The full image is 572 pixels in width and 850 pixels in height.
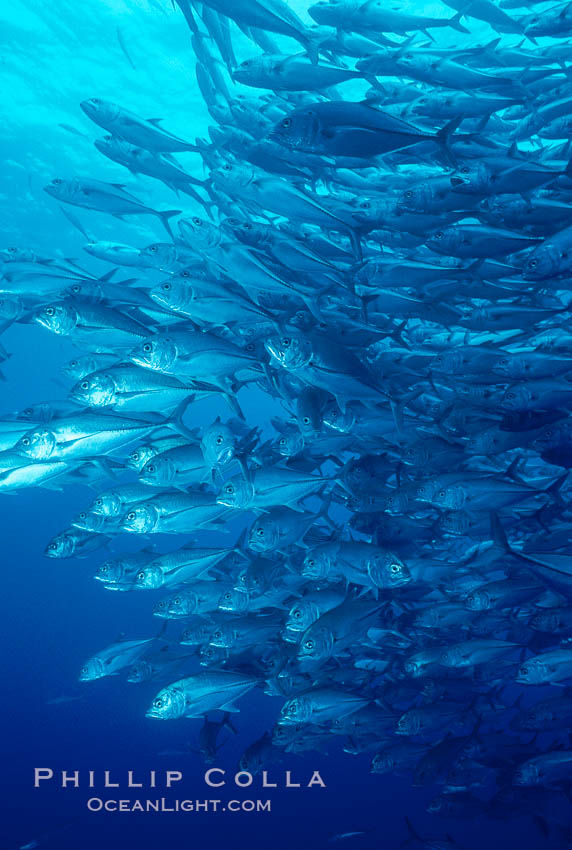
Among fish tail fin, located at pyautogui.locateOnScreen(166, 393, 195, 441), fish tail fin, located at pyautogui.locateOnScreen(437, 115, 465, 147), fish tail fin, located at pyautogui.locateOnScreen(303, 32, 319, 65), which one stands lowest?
fish tail fin, located at pyautogui.locateOnScreen(166, 393, 195, 441)

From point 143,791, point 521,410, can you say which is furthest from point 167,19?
point 143,791

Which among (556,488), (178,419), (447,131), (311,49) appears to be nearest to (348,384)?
(178,419)

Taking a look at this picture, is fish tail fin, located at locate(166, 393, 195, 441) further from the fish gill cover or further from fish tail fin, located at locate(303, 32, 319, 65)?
fish tail fin, located at locate(303, 32, 319, 65)

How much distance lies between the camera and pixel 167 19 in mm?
11289

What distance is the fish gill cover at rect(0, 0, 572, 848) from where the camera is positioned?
3.80 m

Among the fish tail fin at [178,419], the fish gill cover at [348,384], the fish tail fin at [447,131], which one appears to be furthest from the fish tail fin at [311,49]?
the fish tail fin at [178,419]

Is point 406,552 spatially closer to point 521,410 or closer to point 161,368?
point 521,410

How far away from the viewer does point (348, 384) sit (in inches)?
153

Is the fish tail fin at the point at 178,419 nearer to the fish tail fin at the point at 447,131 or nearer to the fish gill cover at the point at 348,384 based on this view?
the fish gill cover at the point at 348,384

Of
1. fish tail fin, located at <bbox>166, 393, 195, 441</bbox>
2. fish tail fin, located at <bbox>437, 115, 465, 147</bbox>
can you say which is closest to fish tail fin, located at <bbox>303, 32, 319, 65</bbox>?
fish tail fin, located at <bbox>437, 115, 465, 147</bbox>

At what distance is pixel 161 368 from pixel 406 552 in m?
2.80

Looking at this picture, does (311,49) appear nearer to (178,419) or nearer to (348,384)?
(348,384)

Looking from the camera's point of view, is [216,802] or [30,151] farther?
[30,151]

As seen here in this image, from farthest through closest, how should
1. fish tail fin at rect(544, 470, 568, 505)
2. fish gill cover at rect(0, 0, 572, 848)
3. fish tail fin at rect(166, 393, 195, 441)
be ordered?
fish tail fin at rect(544, 470, 568, 505), fish tail fin at rect(166, 393, 195, 441), fish gill cover at rect(0, 0, 572, 848)
